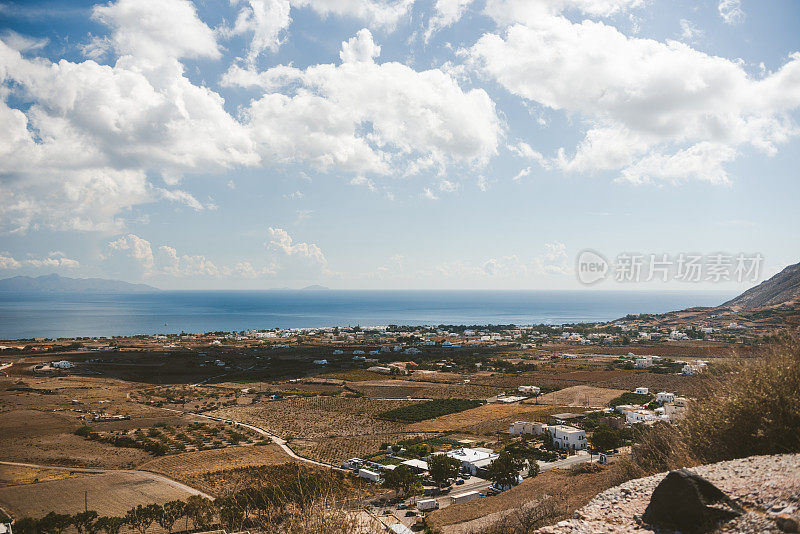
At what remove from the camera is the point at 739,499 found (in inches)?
228

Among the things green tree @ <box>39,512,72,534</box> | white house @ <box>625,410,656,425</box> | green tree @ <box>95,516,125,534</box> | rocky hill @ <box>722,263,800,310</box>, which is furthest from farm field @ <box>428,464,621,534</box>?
rocky hill @ <box>722,263,800,310</box>

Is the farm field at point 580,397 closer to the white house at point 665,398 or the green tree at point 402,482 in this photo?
the white house at point 665,398

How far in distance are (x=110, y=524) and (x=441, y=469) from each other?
13.1m

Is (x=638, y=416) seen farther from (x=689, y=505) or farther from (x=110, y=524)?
(x=110, y=524)

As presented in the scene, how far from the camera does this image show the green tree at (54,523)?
1539cm

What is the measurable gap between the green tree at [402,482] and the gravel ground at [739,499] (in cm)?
1376

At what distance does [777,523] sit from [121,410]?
4287 centimetres

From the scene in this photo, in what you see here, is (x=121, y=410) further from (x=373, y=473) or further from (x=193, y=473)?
(x=373, y=473)

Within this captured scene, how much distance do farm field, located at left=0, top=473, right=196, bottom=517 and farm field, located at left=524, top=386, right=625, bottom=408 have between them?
3122 cm

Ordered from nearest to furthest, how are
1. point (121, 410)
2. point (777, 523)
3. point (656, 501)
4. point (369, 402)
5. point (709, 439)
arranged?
point (777, 523) → point (656, 501) → point (709, 439) → point (121, 410) → point (369, 402)

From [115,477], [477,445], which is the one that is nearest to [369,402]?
[477,445]

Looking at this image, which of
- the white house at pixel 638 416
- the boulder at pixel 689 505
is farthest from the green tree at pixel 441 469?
the boulder at pixel 689 505

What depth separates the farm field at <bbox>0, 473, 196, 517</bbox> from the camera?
17.9 meters

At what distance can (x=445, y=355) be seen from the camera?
247 ft
